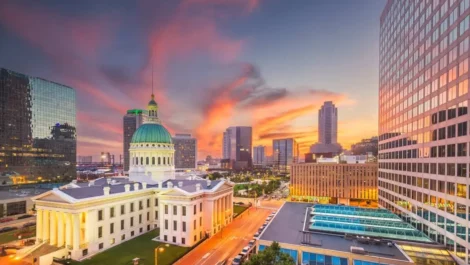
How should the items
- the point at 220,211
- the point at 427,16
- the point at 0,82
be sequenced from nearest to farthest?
the point at 427,16
the point at 220,211
the point at 0,82

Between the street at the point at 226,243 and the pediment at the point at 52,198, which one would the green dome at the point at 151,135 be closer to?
the pediment at the point at 52,198

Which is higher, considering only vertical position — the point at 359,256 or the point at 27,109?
the point at 27,109

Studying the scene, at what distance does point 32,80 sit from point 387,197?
566ft

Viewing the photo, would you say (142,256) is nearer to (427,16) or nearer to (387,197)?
(387,197)

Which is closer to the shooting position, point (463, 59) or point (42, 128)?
point (463, 59)

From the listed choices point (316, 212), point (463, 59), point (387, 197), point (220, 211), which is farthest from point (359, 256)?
point (387, 197)

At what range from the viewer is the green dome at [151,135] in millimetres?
84463

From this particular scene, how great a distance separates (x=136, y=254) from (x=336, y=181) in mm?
93115

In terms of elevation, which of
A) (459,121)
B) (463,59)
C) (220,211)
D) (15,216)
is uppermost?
(463,59)

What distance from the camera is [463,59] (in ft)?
128

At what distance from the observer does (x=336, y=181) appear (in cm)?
11462

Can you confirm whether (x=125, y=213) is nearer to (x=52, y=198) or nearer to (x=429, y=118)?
(x=52, y=198)

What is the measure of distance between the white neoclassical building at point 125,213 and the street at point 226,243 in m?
2.84

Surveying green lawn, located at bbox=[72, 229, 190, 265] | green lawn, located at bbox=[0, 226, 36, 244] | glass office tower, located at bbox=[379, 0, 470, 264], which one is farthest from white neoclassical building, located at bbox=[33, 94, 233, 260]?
glass office tower, located at bbox=[379, 0, 470, 264]
